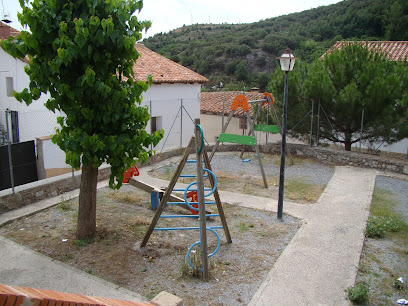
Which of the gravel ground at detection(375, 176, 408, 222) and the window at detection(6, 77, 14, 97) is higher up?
the window at detection(6, 77, 14, 97)

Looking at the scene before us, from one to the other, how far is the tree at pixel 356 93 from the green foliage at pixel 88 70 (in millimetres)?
8240

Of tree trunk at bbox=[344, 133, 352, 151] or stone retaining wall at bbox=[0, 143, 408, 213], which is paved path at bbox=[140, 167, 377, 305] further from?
tree trunk at bbox=[344, 133, 352, 151]

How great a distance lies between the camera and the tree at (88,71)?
5176 mm

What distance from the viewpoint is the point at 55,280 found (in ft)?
17.0

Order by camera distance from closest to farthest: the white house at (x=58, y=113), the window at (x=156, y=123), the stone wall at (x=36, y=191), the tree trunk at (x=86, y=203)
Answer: the tree trunk at (x=86, y=203) < the stone wall at (x=36, y=191) < the white house at (x=58, y=113) < the window at (x=156, y=123)

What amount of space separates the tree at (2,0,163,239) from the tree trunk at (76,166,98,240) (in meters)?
0.40

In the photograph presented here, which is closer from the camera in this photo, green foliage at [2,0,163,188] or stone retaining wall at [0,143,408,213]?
green foliage at [2,0,163,188]

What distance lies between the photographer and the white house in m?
11.4

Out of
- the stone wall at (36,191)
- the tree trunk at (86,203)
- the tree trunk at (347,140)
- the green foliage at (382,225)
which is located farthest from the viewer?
the tree trunk at (347,140)

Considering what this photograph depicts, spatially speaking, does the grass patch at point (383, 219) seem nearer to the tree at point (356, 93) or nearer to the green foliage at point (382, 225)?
the green foliage at point (382, 225)

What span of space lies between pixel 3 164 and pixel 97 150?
522 cm

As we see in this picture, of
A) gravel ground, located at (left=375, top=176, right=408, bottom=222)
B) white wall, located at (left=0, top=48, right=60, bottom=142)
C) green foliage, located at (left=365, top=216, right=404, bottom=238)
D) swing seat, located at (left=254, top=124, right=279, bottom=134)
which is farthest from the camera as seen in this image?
white wall, located at (left=0, top=48, right=60, bottom=142)

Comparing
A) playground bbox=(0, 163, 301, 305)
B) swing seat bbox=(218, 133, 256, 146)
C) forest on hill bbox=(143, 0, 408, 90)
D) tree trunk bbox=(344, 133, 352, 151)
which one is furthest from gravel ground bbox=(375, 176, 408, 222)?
forest on hill bbox=(143, 0, 408, 90)

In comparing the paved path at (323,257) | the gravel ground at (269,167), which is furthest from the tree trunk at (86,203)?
the gravel ground at (269,167)
